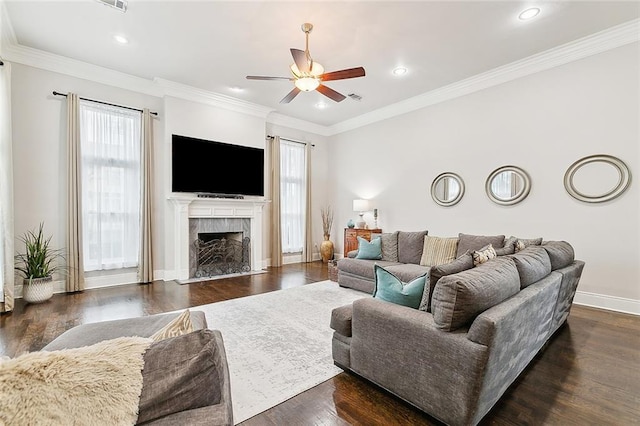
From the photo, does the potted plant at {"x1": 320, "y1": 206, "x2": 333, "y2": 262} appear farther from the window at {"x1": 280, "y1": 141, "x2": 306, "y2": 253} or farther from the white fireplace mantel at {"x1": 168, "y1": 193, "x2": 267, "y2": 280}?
the white fireplace mantel at {"x1": 168, "y1": 193, "x2": 267, "y2": 280}

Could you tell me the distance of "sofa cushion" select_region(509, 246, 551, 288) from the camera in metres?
2.02

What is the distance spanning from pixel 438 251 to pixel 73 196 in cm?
556

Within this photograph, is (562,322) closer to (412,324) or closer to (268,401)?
(412,324)

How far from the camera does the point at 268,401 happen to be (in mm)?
1872

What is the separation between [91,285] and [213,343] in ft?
16.4

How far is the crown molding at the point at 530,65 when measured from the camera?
350 centimetres

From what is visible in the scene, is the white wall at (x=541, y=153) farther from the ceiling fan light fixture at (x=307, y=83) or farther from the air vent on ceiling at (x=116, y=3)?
the air vent on ceiling at (x=116, y=3)

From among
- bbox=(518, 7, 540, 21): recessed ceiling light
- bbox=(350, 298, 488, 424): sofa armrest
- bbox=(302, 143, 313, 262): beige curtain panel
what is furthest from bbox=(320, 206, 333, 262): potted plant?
bbox=(518, 7, 540, 21): recessed ceiling light

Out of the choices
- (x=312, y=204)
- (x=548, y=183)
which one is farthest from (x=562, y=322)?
(x=312, y=204)

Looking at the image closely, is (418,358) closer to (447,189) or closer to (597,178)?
(597,178)

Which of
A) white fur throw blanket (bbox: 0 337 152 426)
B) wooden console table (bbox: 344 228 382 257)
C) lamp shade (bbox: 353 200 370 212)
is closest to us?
white fur throw blanket (bbox: 0 337 152 426)

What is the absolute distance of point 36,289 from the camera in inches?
146

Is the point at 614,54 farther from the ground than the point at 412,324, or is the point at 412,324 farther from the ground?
the point at 614,54

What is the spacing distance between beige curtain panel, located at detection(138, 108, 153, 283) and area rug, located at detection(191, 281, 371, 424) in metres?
1.87
